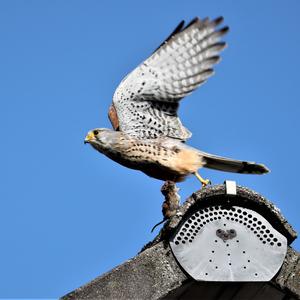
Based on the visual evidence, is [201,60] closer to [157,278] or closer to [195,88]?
[195,88]

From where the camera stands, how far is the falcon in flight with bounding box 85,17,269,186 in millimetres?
8312

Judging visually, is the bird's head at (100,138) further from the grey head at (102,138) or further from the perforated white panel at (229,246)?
the perforated white panel at (229,246)

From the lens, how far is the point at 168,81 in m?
8.59

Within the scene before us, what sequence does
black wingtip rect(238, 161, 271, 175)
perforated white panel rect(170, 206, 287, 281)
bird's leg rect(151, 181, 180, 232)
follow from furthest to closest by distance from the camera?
black wingtip rect(238, 161, 271, 175)
bird's leg rect(151, 181, 180, 232)
perforated white panel rect(170, 206, 287, 281)

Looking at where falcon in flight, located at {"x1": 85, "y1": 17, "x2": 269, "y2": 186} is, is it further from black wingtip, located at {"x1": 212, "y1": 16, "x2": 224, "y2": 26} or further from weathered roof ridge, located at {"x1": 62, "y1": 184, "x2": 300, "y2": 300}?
weathered roof ridge, located at {"x1": 62, "y1": 184, "x2": 300, "y2": 300}

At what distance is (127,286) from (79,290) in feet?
1.09

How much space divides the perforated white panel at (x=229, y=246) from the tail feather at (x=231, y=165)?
196 cm

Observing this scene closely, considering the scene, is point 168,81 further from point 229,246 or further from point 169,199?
point 229,246

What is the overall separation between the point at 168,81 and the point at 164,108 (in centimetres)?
30

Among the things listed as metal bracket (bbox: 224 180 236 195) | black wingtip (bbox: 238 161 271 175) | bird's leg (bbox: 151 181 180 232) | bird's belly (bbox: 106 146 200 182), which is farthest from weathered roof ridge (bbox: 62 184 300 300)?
bird's belly (bbox: 106 146 200 182)

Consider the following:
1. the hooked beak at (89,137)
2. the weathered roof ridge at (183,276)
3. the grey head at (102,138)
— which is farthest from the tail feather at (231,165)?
the weathered roof ridge at (183,276)

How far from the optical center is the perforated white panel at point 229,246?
579 centimetres

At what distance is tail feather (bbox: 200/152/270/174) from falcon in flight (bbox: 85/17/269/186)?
0.01 meters

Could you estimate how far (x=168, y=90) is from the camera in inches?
339
